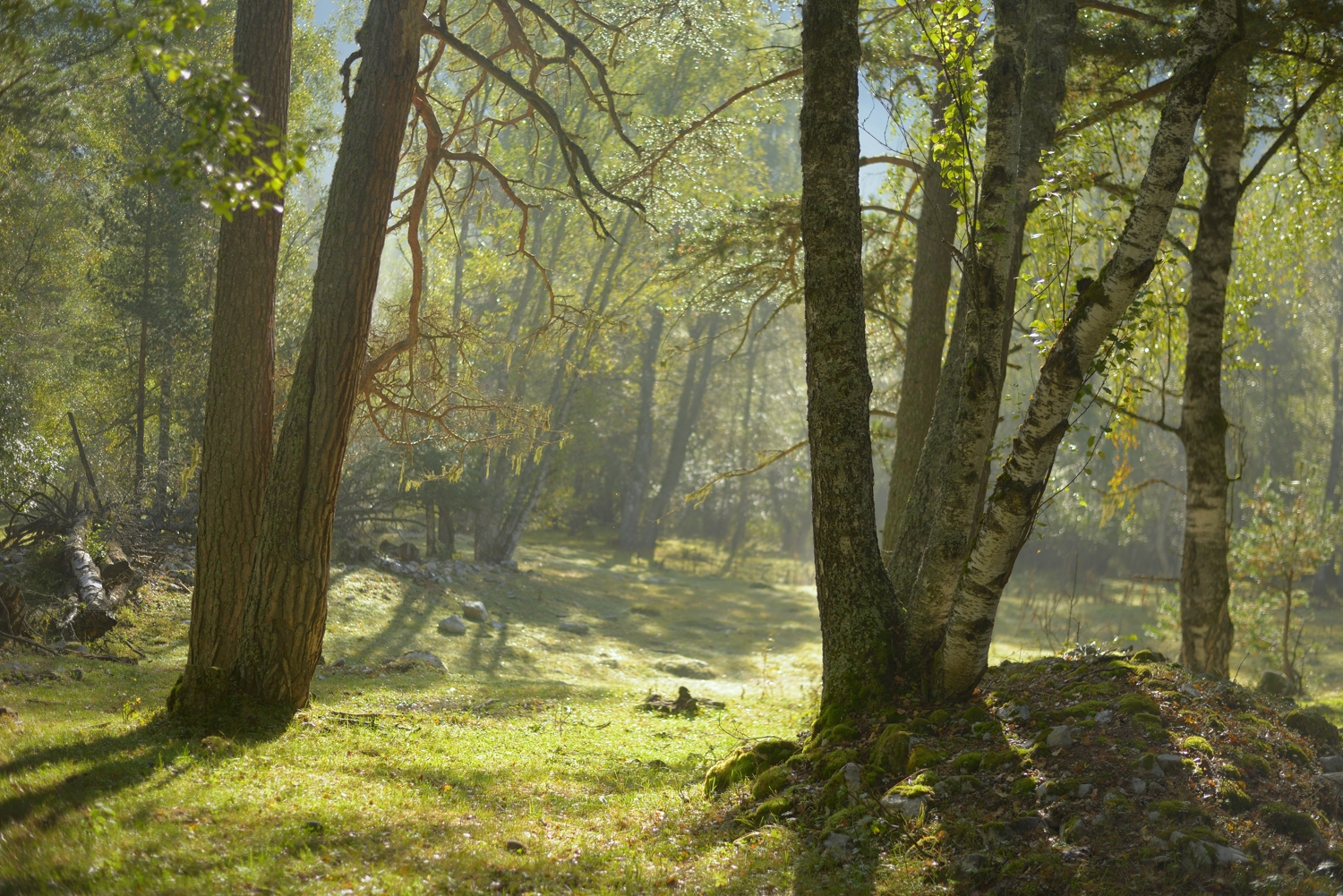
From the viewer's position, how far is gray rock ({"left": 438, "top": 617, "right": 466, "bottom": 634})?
13.4 meters

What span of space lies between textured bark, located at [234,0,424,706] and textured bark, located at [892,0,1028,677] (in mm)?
3618

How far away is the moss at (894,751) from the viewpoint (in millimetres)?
4379

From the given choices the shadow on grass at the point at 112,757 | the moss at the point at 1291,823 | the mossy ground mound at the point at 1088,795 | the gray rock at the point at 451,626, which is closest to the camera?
the mossy ground mound at the point at 1088,795

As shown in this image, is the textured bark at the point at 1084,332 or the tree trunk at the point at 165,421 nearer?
the textured bark at the point at 1084,332

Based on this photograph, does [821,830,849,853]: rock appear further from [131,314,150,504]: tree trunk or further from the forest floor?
[131,314,150,504]: tree trunk

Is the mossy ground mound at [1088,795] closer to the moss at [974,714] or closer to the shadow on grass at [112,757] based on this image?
the moss at [974,714]

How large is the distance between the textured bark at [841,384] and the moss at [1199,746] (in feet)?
4.68

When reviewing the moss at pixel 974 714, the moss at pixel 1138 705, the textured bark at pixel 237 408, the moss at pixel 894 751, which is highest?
the textured bark at pixel 237 408

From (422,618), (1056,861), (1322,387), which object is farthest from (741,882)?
(1322,387)

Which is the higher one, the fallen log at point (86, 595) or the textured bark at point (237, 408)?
the textured bark at point (237, 408)

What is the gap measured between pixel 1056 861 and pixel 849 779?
1.11m

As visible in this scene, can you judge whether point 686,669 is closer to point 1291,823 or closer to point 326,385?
point 326,385

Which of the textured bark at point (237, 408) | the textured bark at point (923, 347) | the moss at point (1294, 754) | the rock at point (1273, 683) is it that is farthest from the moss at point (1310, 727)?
the textured bark at point (237, 408)

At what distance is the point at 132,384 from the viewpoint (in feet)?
51.2
